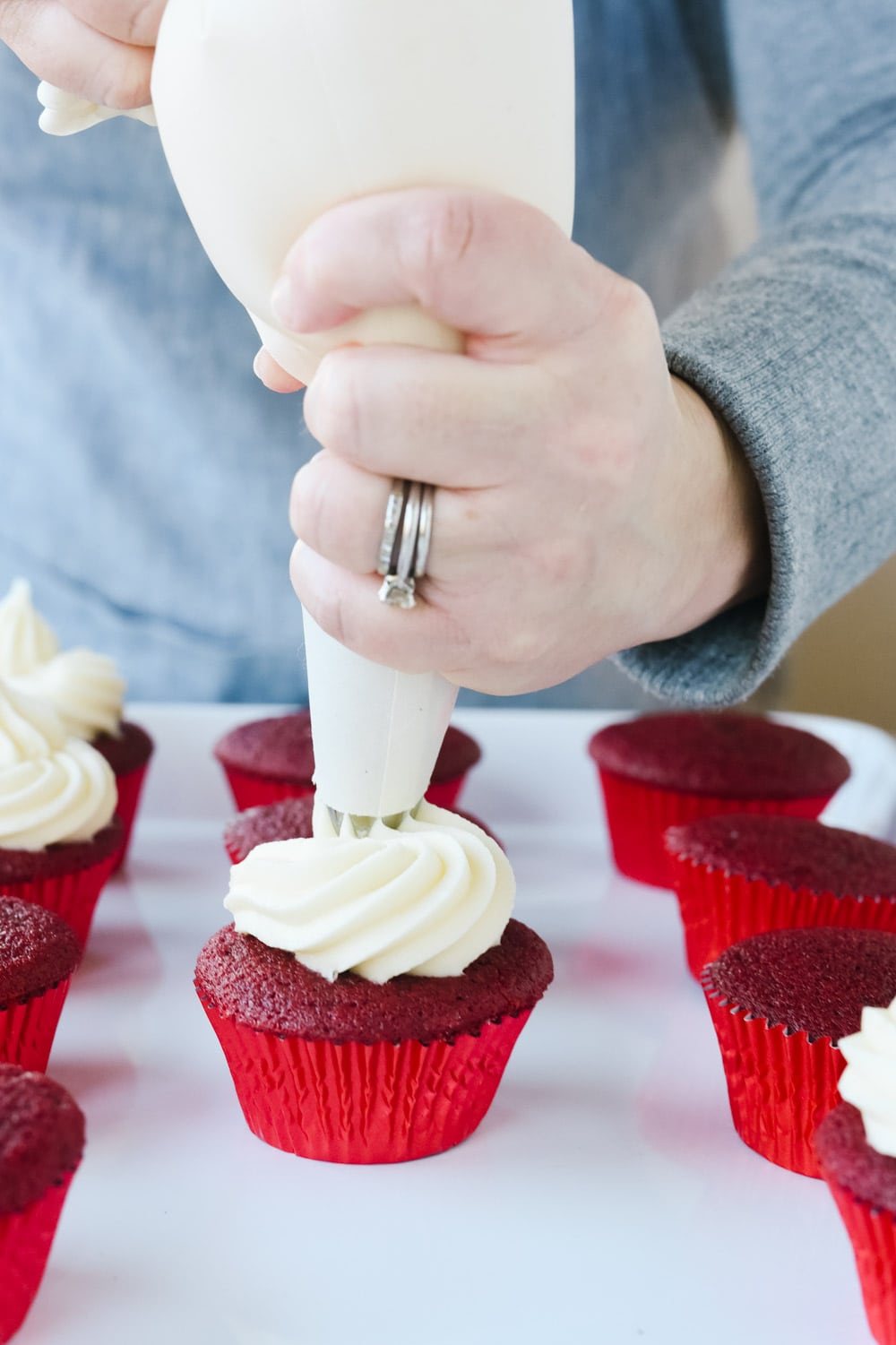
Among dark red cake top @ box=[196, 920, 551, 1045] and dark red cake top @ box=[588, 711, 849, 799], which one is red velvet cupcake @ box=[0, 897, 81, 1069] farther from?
dark red cake top @ box=[588, 711, 849, 799]

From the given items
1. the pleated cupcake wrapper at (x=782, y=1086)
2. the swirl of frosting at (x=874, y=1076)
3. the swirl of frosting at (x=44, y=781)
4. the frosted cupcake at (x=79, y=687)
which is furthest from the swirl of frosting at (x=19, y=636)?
the swirl of frosting at (x=874, y=1076)

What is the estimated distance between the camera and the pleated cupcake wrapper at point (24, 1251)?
0.88 m

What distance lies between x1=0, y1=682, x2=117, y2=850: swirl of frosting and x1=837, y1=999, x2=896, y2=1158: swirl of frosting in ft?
2.98

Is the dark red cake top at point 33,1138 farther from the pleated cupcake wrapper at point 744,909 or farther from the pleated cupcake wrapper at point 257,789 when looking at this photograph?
the pleated cupcake wrapper at point 257,789

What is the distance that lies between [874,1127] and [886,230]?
38.6 inches

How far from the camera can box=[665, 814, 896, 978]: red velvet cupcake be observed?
146 centimetres

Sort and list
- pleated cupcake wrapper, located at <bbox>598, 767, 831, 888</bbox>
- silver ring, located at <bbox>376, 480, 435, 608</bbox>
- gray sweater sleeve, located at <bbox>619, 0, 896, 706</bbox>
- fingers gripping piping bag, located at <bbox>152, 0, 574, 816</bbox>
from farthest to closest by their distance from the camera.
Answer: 1. pleated cupcake wrapper, located at <bbox>598, 767, 831, 888</bbox>
2. gray sweater sleeve, located at <bbox>619, 0, 896, 706</bbox>
3. silver ring, located at <bbox>376, 480, 435, 608</bbox>
4. fingers gripping piping bag, located at <bbox>152, 0, 574, 816</bbox>

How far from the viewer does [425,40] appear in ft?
2.37

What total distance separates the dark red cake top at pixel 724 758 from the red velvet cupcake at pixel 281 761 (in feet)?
0.66

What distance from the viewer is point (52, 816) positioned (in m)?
1.52

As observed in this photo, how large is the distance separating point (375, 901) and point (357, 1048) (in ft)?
0.40

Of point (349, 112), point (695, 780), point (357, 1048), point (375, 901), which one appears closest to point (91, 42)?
point (349, 112)

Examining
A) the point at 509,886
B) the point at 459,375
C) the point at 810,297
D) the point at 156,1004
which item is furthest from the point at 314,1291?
the point at 810,297

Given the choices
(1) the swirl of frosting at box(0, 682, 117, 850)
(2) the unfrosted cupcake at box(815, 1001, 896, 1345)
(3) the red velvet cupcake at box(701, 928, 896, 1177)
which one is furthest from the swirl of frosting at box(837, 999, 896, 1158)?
(1) the swirl of frosting at box(0, 682, 117, 850)
